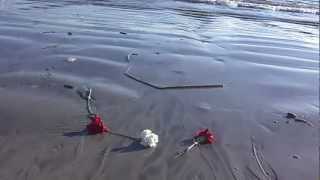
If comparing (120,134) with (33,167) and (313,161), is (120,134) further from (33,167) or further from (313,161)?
(313,161)

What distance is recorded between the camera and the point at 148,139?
5.19 metres

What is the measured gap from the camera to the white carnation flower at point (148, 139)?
5191 millimetres

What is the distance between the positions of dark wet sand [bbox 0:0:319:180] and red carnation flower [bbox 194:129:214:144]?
0.43 feet

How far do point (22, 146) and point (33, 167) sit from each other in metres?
0.46

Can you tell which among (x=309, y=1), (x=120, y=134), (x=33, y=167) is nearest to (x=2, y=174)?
(x=33, y=167)

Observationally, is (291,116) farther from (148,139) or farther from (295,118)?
(148,139)

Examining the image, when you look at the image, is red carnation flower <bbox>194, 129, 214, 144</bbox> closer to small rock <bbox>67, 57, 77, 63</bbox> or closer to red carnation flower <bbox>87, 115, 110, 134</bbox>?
red carnation flower <bbox>87, 115, 110, 134</bbox>

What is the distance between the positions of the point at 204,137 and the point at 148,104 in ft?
4.01

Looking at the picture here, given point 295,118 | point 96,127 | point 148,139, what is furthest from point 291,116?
point 96,127

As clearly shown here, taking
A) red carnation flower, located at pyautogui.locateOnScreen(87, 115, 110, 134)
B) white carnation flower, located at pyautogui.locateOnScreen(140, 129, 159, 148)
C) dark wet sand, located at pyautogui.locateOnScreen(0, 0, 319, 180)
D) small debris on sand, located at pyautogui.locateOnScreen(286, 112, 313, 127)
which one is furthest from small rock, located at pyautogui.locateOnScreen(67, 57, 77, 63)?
small debris on sand, located at pyautogui.locateOnScreen(286, 112, 313, 127)

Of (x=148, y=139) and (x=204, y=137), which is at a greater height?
(x=148, y=139)

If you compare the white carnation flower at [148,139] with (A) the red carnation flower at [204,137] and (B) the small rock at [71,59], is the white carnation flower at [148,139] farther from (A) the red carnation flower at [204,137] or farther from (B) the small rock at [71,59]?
(B) the small rock at [71,59]

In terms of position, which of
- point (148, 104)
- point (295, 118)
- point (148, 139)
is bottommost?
point (295, 118)

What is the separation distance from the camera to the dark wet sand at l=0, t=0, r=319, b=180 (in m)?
4.87
